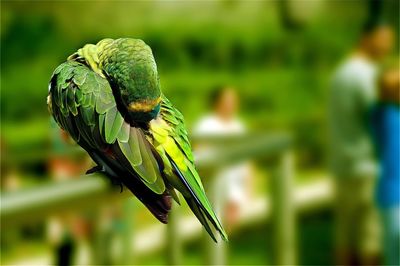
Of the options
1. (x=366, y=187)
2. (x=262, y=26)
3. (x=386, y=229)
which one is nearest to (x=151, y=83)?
(x=386, y=229)

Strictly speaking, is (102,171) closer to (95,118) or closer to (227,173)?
(95,118)

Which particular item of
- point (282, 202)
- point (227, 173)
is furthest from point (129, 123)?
point (282, 202)

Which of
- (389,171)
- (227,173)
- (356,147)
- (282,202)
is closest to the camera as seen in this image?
(227,173)

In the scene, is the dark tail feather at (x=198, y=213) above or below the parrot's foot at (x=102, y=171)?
below

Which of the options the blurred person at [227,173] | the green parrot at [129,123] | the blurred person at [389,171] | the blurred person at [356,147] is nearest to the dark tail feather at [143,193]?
the green parrot at [129,123]

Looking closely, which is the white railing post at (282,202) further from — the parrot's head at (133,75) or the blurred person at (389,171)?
the parrot's head at (133,75)

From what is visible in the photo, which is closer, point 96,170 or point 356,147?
point 96,170

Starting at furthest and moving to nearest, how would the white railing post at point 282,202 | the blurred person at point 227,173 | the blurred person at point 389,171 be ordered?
1. the blurred person at point 389,171
2. the white railing post at point 282,202
3. the blurred person at point 227,173
